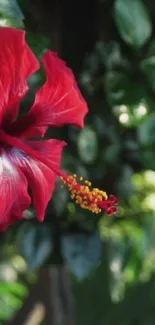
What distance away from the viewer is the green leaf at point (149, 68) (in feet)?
2.43

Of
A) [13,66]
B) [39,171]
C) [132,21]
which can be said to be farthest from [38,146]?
[132,21]

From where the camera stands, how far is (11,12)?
1.80ft

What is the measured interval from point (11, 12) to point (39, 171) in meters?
0.14

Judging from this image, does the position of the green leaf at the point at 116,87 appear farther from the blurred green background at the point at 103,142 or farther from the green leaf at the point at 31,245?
the green leaf at the point at 31,245

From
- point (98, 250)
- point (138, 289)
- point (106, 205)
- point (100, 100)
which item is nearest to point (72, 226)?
point (98, 250)

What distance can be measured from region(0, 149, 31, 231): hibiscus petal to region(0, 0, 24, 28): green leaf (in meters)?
0.11

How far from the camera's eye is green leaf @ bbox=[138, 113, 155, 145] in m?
0.79

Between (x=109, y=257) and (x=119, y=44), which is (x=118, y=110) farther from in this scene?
(x=109, y=257)

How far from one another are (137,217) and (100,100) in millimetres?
177

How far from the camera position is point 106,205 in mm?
552

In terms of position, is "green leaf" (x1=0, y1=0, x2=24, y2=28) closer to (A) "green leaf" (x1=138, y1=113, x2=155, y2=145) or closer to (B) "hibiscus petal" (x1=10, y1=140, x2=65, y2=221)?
(B) "hibiscus petal" (x1=10, y1=140, x2=65, y2=221)

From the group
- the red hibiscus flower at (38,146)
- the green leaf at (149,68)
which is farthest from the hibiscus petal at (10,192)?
the green leaf at (149,68)

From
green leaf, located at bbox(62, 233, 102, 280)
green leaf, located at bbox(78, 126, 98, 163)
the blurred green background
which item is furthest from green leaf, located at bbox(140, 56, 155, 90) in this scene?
green leaf, located at bbox(62, 233, 102, 280)

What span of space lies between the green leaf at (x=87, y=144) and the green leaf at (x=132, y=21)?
12 cm
